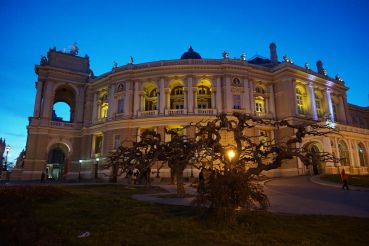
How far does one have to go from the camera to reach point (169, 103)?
41.1 meters

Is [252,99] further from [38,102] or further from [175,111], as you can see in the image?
[38,102]

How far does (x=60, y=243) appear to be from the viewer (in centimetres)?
686

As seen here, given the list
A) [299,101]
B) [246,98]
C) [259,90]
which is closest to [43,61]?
[246,98]

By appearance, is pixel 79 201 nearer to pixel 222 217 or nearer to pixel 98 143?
pixel 222 217

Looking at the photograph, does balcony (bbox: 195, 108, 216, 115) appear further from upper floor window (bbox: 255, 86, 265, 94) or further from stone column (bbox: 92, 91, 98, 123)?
stone column (bbox: 92, 91, 98, 123)

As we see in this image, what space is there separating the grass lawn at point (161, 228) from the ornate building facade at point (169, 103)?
26107 mm

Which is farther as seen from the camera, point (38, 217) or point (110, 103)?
point (110, 103)

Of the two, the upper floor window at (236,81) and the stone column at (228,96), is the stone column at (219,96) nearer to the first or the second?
the stone column at (228,96)

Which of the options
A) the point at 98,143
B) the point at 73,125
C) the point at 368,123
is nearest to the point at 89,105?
the point at 73,125

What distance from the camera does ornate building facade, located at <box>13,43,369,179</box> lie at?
3909 cm

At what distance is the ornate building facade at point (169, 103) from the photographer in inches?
1539

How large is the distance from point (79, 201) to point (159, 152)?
5132 mm

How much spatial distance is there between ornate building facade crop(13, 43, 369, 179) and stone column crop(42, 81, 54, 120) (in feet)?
0.50

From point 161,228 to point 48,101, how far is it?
43182mm
